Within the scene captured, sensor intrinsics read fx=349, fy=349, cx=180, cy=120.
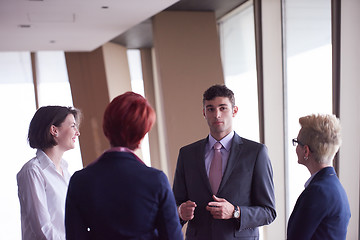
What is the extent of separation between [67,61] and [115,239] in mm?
8475

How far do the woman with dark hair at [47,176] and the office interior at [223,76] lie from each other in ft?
8.45

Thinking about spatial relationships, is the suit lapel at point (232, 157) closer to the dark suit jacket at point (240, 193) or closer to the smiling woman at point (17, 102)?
the dark suit jacket at point (240, 193)

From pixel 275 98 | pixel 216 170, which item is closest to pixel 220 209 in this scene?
pixel 216 170

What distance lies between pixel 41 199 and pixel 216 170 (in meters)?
1.11

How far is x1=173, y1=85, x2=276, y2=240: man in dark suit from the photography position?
215 centimetres

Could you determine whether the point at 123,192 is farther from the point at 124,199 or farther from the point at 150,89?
the point at 150,89

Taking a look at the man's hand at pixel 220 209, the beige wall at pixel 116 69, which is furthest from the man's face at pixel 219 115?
the beige wall at pixel 116 69

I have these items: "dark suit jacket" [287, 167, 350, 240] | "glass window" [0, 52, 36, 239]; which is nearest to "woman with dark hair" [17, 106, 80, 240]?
"dark suit jacket" [287, 167, 350, 240]

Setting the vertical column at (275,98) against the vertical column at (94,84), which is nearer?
the vertical column at (275,98)

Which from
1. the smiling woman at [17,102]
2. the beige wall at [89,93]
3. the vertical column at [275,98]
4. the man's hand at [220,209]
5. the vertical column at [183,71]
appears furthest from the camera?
the beige wall at [89,93]

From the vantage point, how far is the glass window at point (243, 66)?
19.2ft

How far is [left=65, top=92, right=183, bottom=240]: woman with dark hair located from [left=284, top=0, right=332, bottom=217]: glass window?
3360 millimetres

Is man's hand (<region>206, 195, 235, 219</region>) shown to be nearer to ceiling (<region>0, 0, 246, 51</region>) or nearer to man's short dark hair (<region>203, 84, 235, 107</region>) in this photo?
man's short dark hair (<region>203, 84, 235, 107</region>)

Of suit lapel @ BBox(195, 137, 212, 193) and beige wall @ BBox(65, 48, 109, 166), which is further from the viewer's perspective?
beige wall @ BBox(65, 48, 109, 166)
